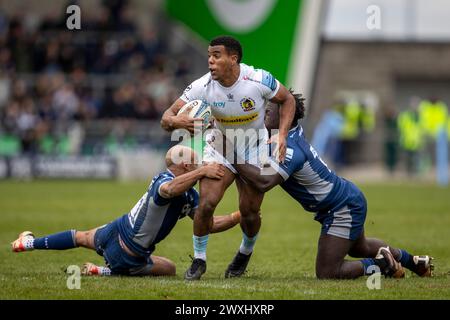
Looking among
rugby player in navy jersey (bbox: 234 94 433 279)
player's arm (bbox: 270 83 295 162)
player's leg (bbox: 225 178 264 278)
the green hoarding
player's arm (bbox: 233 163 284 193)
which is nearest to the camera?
player's arm (bbox: 270 83 295 162)

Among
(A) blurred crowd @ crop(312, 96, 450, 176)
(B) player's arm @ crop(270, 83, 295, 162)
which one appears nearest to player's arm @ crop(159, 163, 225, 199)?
(B) player's arm @ crop(270, 83, 295, 162)

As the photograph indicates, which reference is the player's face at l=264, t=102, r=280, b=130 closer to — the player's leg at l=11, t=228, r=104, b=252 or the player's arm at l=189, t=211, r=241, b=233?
the player's arm at l=189, t=211, r=241, b=233

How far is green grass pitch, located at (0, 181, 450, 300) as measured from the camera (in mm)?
8617

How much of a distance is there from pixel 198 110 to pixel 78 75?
2196 centimetres

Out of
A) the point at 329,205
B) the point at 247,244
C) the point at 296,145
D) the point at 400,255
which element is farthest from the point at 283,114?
the point at 400,255

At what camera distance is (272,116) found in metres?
10.2

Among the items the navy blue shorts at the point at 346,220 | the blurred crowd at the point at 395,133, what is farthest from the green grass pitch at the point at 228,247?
the blurred crowd at the point at 395,133

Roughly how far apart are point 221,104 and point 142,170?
19752 millimetres

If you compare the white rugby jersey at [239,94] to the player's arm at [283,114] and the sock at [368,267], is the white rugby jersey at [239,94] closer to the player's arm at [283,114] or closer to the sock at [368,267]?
the player's arm at [283,114]

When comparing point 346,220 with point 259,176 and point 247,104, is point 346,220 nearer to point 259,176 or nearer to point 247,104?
point 259,176

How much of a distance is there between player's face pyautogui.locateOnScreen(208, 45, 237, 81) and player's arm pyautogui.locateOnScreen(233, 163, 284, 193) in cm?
92

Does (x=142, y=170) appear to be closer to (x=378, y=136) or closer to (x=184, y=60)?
(x=184, y=60)
